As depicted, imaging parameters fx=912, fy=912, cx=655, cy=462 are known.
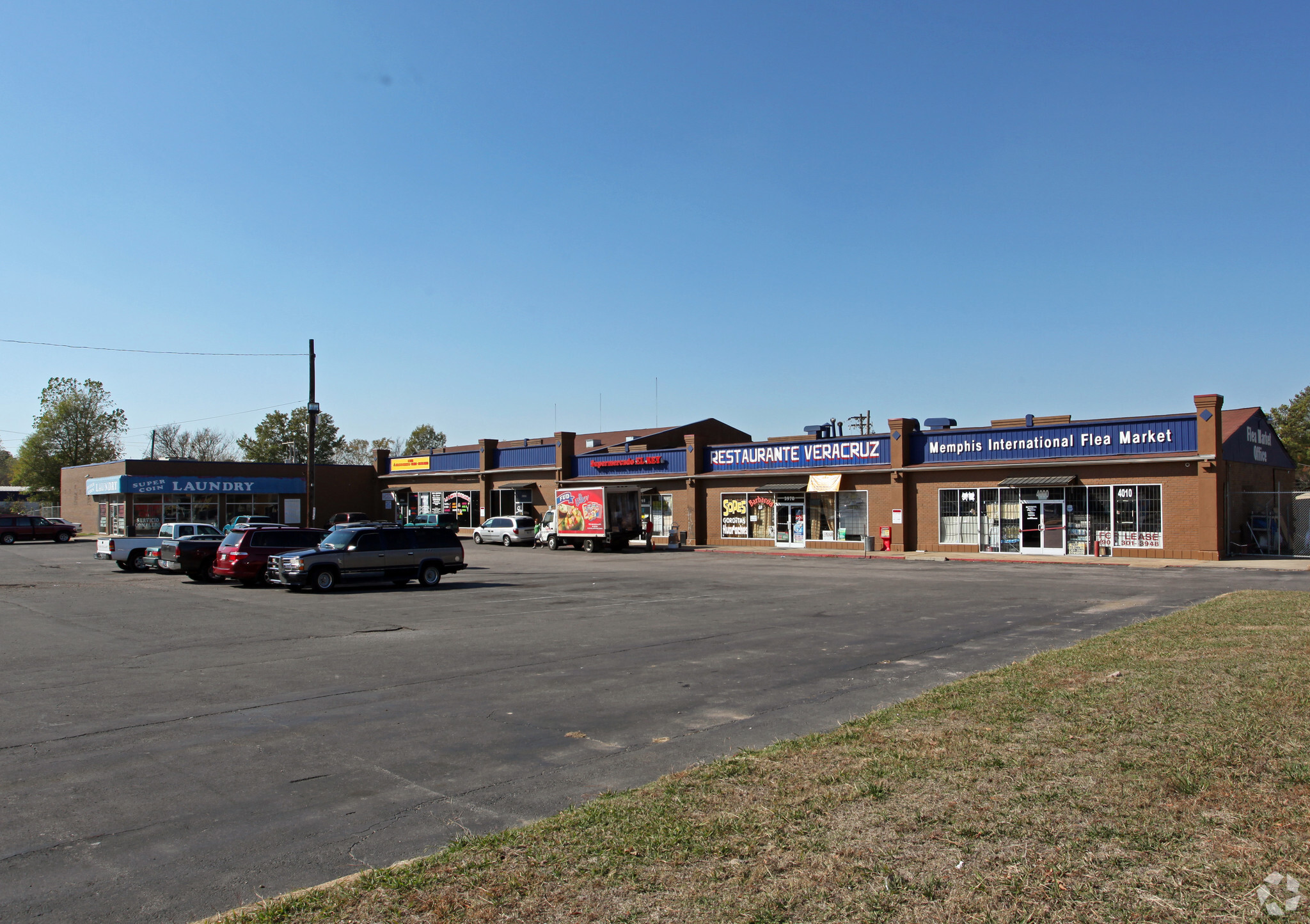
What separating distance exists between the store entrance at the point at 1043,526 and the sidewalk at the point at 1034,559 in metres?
0.44

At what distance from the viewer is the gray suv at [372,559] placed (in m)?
23.2

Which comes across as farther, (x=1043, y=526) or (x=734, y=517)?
(x=734, y=517)

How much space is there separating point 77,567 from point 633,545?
85.0 ft

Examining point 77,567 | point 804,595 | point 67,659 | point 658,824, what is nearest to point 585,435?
point 77,567

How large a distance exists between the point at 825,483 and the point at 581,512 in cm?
1183

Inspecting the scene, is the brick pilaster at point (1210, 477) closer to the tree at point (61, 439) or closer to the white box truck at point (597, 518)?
the white box truck at point (597, 518)

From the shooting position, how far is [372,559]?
24.3 metres

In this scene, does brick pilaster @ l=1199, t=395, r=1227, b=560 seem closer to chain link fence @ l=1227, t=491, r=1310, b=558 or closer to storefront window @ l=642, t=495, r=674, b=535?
chain link fence @ l=1227, t=491, r=1310, b=558

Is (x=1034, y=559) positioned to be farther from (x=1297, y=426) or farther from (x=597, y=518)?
(x=1297, y=426)

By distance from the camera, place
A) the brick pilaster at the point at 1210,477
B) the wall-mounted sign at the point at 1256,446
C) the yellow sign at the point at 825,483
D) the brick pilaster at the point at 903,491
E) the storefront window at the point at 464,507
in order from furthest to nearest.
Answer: the storefront window at the point at 464,507 → the yellow sign at the point at 825,483 → the brick pilaster at the point at 903,491 → the wall-mounted sign at the point at 1256,446 → the brick pilaster at the point at 1210,477

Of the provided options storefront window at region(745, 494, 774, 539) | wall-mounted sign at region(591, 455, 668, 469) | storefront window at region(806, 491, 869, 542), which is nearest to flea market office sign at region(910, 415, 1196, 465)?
storefront window at region(806, 491, 869, 542)

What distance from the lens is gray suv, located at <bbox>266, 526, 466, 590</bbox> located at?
23.2m

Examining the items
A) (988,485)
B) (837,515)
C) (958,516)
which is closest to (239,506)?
(837,515)

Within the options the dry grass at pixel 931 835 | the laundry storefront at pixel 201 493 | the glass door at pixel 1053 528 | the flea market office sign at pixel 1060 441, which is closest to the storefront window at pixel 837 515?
the flea market office sign at pixel 1060 441
